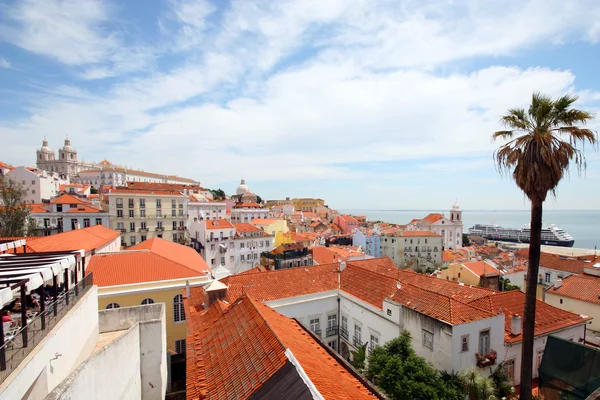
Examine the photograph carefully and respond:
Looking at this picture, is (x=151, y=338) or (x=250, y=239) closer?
(x=151, y=338)

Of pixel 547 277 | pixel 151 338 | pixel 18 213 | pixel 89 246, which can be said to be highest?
pixel 18 213

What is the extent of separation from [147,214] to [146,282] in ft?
94.5

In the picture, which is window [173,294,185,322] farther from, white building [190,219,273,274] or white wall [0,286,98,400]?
white building [190,219,273,274]

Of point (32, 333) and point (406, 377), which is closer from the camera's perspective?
point (32, 333)

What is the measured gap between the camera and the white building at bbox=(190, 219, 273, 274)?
4384 centimetres

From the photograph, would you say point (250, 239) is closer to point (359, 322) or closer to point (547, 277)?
point (359, 322)

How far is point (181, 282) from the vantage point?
17.1 m

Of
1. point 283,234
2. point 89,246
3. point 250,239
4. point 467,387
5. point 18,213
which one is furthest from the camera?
point 283,234

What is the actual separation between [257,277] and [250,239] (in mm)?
30810

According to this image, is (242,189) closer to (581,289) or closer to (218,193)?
(218,193)

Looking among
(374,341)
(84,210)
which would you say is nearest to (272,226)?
(84,210)

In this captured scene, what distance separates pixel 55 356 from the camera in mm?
7559

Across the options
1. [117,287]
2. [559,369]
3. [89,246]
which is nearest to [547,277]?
[559,369]

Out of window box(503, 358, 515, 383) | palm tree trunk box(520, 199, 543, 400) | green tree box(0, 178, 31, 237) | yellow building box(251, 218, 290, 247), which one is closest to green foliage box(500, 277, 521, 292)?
window box(503, 358, 515, 383)
